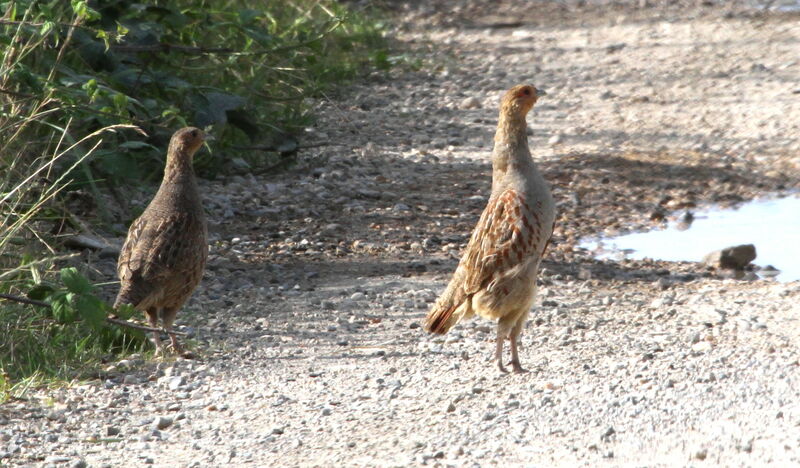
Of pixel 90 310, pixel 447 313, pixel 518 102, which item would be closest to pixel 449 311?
pixel 447 313

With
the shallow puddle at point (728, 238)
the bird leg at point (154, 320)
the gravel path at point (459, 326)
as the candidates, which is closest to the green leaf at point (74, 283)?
the gravel path at point (459, 326)

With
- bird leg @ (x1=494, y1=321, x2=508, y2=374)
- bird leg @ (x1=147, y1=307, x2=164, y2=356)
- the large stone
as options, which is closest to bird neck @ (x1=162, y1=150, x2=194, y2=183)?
bird leg @ (x1=147, y1=307, x2=164, y2=356)

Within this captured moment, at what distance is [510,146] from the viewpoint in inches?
219

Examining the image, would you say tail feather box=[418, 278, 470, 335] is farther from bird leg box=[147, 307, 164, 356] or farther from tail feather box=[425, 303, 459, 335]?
bird leg box=[147, 307, 164, 356]

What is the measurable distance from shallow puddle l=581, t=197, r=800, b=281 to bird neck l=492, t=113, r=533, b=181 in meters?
1.88

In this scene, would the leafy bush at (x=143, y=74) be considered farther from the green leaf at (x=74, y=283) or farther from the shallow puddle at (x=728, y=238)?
the shallow puddle at (x=728, y=238)

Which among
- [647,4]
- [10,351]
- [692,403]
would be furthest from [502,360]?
[647,4]

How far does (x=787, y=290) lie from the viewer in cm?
628

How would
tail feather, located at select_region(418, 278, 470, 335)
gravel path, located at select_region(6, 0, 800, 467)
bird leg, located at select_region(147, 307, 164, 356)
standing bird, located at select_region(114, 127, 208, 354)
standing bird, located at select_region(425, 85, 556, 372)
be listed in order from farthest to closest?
bird leg, located at select_region(147, 307, 164, 356) < standing bird, located at select_region(114, 127, 208, 354) < tail feather, located at select_region(418, 278, 470, 335) < standing bird, located at select_region(425, 85, 556, 372) < gravel path, located at select_region(6, 0, 800, 467)

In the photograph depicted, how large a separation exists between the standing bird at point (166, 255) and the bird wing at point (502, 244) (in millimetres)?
1287

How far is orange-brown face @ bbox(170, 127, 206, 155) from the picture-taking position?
6.10m

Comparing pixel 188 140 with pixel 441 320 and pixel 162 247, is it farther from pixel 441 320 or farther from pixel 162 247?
pixel 441 320

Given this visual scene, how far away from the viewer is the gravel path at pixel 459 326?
14.8ft

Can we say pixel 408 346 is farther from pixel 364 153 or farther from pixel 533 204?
pixel 364 153
